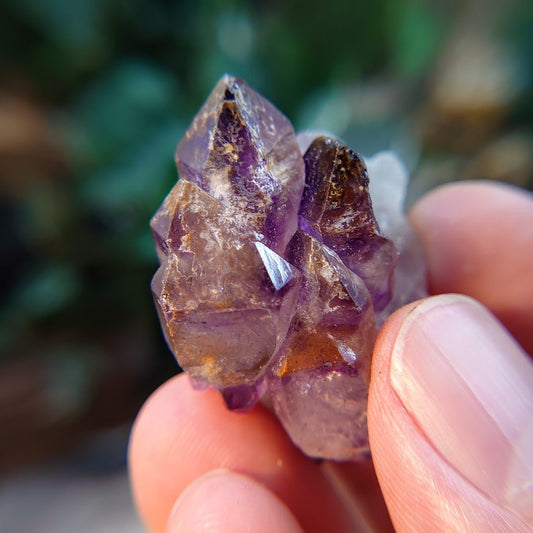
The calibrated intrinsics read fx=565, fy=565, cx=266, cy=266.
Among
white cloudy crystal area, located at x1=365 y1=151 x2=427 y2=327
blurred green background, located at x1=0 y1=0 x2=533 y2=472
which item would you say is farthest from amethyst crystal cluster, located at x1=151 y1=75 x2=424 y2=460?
blurred green background, located at x1=0 y1=0 x2=533 y2=472

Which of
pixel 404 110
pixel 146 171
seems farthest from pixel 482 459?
pixel 404 110

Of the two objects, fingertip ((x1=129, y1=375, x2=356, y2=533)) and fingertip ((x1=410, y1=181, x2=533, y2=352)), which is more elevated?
fingertip ((x1=410, y1=181, x2=533, y2=352))

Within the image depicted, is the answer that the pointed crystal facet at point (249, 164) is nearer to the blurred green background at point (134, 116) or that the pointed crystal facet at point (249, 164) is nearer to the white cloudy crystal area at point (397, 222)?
the white cloudy crystal area at point (397, 222)

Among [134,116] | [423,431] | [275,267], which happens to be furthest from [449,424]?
[134,116]

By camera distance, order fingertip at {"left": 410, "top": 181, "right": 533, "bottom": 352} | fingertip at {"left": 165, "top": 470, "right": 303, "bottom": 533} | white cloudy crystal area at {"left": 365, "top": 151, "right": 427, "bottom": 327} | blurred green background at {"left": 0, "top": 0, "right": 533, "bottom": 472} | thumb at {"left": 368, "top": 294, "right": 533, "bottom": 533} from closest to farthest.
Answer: thumb at {"left": 368, "top": 294, "right": 533, "bottom": 533}, fingertip at {"left": 165, "top": 470, "right": 303, "bottom": 533}, white cloudy crystal area at {"left": 365, "top": 151, "right": 427, "bottom": 327}, fingertip at {"left": 410, "top": 181, "right": 533, "bottom": 352}, blurred green background at {"left": 0, "top": 0, "right": 533, "bottom": 472}

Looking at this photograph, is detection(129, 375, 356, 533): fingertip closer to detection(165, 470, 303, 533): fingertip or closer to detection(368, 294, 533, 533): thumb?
detection(165, 470, 303, 533): fingertip
